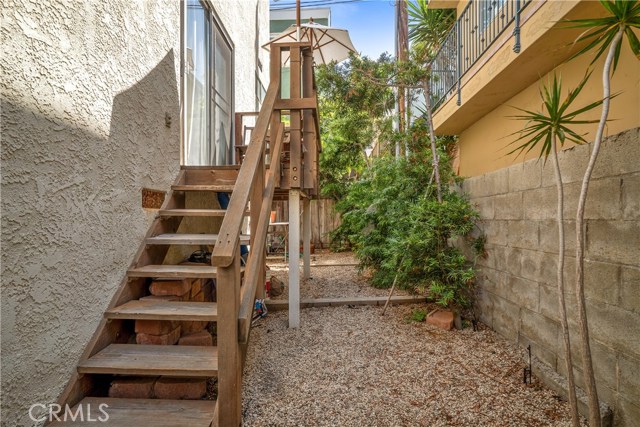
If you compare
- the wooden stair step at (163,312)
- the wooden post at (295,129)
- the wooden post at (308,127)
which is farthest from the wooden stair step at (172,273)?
the wooden post at (308,127)

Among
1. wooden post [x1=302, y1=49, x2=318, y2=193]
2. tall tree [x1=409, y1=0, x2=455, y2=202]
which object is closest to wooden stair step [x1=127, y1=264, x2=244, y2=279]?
wooden post [x1=302, y1=49, x2=318, y2=193]

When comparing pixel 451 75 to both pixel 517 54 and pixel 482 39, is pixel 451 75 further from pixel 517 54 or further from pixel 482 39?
pixel 517 54

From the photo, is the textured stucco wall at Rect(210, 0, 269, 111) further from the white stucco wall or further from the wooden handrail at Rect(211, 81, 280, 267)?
the wooden handrail at Rect(211, 81, 280, 267)

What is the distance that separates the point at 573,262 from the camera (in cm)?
238

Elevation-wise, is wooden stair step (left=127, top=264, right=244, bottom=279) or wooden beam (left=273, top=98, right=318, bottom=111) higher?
wooden beam (left=273, top=98, right=318, bottom=111)

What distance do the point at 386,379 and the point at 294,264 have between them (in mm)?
1582

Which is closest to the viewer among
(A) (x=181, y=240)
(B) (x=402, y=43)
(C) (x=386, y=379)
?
(C) (x=386, y=379)

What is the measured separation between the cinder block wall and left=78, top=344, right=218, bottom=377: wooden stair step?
7.61ft

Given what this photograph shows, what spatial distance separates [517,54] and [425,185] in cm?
Result: 220

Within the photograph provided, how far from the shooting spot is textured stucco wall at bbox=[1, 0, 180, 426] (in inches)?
63.6

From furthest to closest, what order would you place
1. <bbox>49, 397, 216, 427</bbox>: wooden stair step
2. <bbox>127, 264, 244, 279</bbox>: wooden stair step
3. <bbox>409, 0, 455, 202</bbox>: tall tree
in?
<bbox>409, 0, 455, 202</bbox>: tall tree < <bbox>127, 264, 244, 279</bbox>: wooden stair step < <bbox>49, 397, 216, 427</bbox>: wooden stair step

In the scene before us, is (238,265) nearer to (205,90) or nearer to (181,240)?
(181,240)

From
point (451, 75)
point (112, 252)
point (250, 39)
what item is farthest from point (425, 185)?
point (250, 39)

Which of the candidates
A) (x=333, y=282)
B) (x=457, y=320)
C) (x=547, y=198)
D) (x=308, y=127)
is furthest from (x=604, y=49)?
(x=333, y=282)
